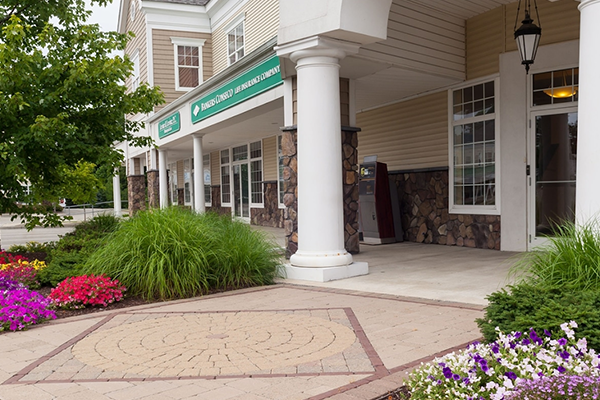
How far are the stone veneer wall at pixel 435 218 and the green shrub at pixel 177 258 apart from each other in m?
4.41

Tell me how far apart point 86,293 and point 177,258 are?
1.08 m

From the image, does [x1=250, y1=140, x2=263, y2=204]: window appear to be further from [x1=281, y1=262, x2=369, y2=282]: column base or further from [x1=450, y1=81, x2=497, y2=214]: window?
[x1=281, y1=262, x2=369, y2=282]: column base

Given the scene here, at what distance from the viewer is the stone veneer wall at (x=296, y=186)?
7996 mm

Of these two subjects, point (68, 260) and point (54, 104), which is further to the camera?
point (54, 104)

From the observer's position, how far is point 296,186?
7977mm

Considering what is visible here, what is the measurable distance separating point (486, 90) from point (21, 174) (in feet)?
26.5

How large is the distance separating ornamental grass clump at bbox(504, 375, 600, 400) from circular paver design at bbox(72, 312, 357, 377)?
1.62 m

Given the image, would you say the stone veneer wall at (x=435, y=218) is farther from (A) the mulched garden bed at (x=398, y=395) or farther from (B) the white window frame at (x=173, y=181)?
(B) the white window frame at (x=173, y=181)

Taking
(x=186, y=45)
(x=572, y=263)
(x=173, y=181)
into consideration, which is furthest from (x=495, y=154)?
(x=173, y=181)

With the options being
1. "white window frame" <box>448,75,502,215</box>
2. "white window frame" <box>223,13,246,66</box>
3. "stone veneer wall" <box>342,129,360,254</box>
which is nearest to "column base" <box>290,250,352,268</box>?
"stone veneer wall" <box>342,129,360,254</box>

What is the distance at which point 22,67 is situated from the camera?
7.41m

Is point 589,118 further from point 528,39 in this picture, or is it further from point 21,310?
point 21,310

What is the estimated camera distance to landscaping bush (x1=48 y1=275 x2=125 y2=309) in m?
5.76

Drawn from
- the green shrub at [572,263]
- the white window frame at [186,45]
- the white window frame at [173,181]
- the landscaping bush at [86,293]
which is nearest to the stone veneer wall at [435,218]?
the green shrub at [572,263]
